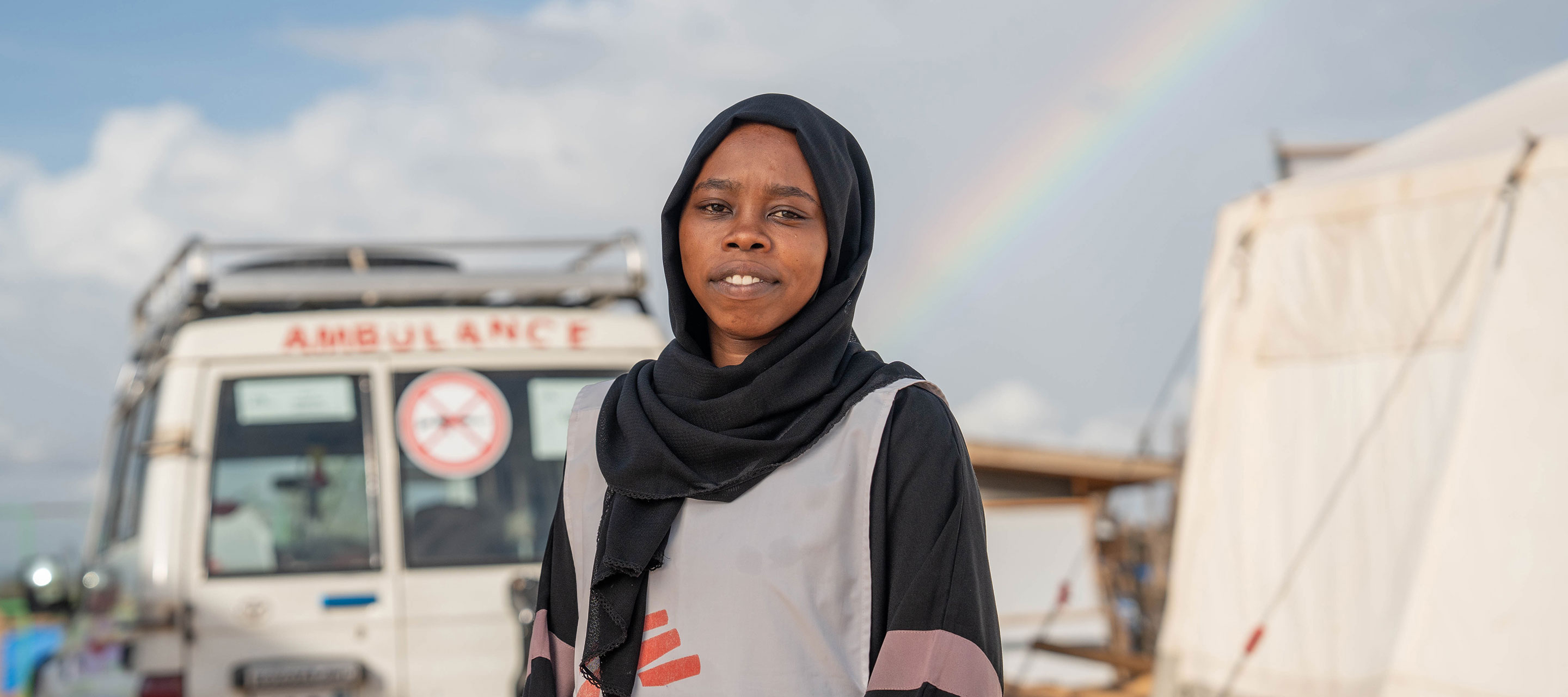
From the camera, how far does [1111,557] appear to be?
650 inches

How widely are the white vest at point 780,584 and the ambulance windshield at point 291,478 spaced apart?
3445 mm

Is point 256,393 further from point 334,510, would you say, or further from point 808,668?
point 808,668

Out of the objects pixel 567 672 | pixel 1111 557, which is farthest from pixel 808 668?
pixel 1111 557

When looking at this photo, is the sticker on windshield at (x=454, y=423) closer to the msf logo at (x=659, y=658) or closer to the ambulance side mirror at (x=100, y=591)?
the ambulance side mirror at (x=100, y=591)

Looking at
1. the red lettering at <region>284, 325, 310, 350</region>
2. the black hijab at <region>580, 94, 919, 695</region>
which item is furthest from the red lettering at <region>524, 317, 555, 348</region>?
the black hijab at <region>580, 94, 919, 695</region>

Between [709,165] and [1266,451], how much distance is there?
6.19 meters

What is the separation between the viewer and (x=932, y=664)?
148 cm

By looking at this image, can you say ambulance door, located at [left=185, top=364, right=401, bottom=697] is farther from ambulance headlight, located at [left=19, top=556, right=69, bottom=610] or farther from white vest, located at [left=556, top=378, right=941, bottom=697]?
white vest, located at [left=556, top=378, right=941, bottom=697]

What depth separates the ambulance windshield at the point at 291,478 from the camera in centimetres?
470

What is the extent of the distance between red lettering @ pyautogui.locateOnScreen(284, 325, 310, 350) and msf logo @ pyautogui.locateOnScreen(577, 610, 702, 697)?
12.0 ft

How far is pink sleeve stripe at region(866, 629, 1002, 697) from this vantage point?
148 cm

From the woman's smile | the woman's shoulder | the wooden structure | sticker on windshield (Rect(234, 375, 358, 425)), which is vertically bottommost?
the wooden structure

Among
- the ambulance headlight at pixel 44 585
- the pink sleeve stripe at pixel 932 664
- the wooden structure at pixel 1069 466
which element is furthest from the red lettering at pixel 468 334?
the wooden structure at pixel 1069 466

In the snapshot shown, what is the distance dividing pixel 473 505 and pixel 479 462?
0.16 meters
